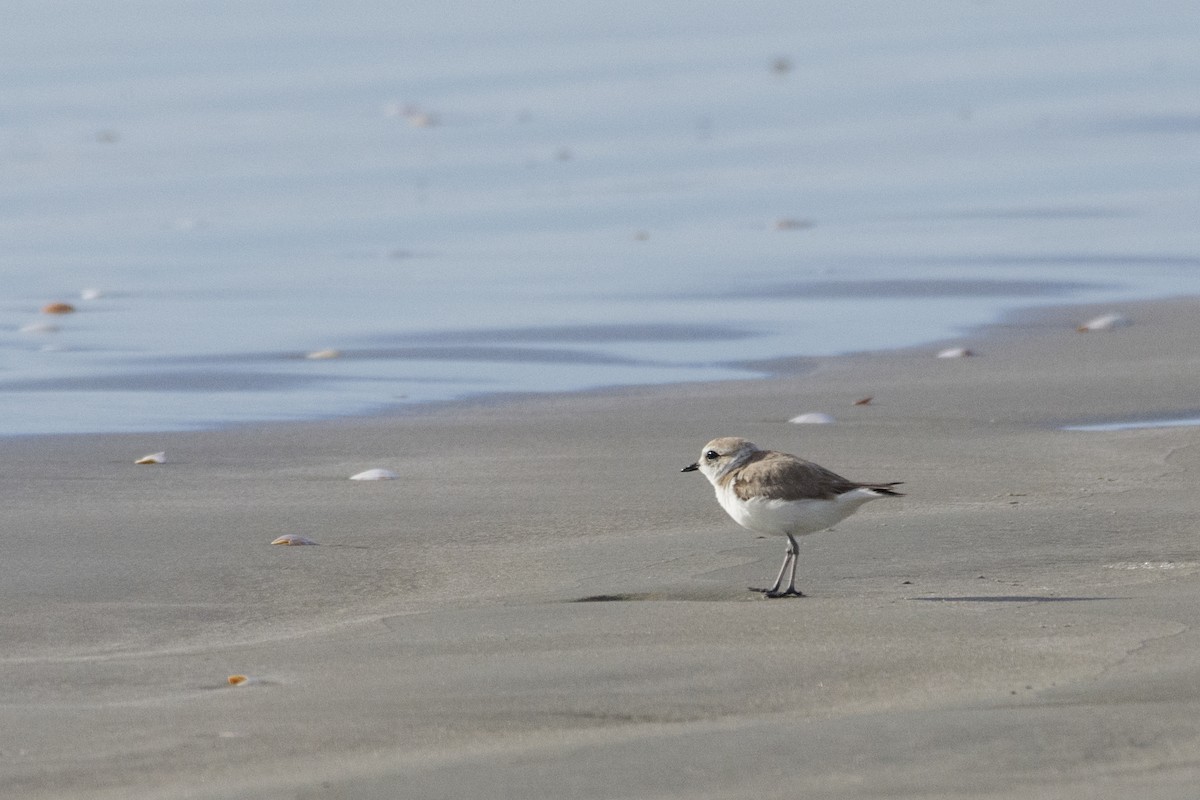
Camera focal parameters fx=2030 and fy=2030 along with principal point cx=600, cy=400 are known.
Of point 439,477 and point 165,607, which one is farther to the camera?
point 439,477

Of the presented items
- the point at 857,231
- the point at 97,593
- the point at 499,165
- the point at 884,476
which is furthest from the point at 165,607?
the point at 499,165

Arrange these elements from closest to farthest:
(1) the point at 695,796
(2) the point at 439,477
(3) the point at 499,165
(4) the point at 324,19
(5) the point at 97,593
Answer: (1) the point at 695,796 → (5) the point at 97,593 → (2) the point at 439,477 → (3) the point at 499,165 → (4) the point at 324,19

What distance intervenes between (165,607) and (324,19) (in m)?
29.2

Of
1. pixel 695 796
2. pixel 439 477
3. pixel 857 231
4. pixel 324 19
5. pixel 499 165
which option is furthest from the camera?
pixel 324 19

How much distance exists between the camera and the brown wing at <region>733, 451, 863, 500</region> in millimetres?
5945

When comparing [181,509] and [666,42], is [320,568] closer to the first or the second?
[181,509]

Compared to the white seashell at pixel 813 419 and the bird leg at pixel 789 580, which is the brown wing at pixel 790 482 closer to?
the bird leg at pixel 789 580

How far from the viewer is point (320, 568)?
6.36 m

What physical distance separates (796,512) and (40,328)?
7149mm

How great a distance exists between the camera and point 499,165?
1834cm

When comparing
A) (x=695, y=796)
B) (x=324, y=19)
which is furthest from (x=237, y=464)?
(x=324, y=19)

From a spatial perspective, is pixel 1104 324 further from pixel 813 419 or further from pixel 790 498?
pixel 790 498

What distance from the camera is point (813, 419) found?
8.88 metres

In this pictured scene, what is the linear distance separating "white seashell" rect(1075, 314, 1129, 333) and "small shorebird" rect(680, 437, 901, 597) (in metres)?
5.38
